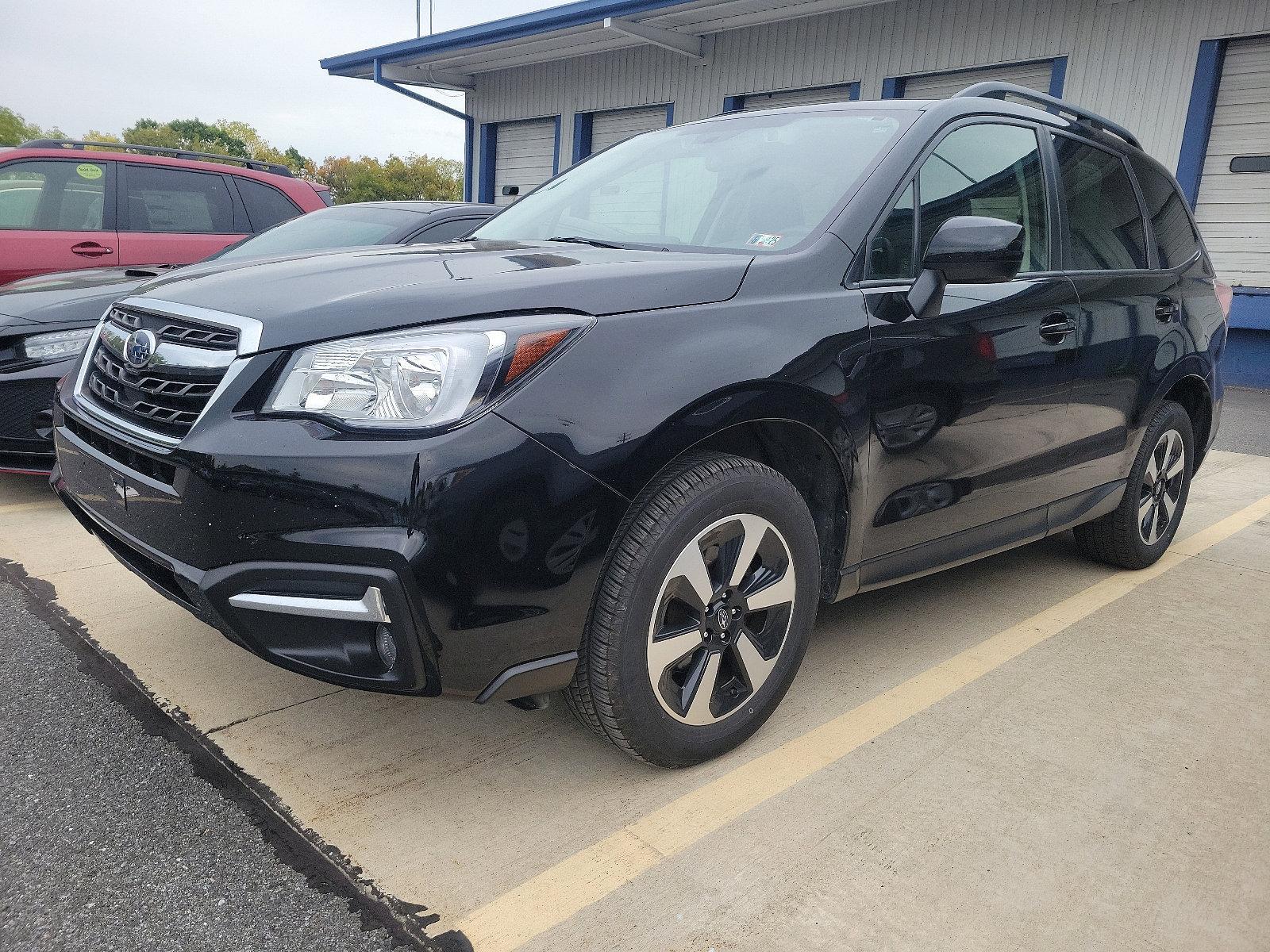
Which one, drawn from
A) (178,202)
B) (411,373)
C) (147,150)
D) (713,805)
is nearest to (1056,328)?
(713,805)

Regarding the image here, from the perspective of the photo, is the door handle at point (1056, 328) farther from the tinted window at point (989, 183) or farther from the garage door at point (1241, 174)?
the garage door at point (1241, 174)

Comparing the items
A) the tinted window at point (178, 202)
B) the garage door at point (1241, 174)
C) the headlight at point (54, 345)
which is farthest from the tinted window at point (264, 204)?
the garage door at point (1241, 174)

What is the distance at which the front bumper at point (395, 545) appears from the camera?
5.87 ft

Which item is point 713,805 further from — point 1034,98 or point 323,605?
point 1034,98

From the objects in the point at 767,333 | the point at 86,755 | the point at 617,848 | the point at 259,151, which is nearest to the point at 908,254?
the point at 767,333

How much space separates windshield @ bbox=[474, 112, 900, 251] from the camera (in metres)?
2.63

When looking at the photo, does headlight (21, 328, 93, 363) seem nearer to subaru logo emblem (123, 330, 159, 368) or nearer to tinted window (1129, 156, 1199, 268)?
subaru logo emblem (123, 330, 159, 368)

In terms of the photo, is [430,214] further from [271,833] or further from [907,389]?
[271,833]

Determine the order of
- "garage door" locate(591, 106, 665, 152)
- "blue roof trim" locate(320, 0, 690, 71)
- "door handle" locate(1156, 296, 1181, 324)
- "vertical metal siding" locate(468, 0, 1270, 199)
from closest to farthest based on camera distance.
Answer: "door handle" locate(1156, 296, 1181, 324) → "vertical metal siding" locate(468, 0, 1270, 199) → "blue roof trim" locate(320, 0, 690, 71) → "garage door" locate(591, 106, 665, 152)

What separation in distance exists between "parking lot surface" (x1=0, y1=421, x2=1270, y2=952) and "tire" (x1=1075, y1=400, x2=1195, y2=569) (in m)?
0.59

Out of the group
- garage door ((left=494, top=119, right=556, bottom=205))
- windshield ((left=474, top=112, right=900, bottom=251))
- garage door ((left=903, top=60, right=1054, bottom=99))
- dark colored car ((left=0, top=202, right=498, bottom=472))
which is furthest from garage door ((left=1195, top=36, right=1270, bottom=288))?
garage door ((left=494, top=119, right=556, bottom=205))

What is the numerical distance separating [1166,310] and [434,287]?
2.93 meters

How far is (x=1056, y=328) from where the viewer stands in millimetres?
3062

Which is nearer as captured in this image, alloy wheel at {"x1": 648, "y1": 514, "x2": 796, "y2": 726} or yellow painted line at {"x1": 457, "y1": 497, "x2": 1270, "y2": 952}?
yellow painted line at {"x1": 457, "y1": 497, "x2": 1270, "y2": 952}
